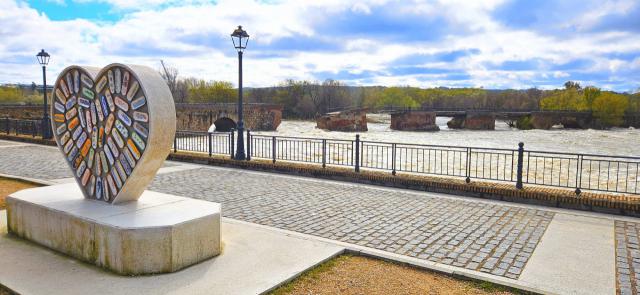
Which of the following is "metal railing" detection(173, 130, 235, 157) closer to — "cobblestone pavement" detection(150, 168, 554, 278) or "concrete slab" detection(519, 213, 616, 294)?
"cobblestone pavement" detection(150, 168, 554, 278)

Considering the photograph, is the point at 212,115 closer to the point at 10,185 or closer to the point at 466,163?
the point at 10,185

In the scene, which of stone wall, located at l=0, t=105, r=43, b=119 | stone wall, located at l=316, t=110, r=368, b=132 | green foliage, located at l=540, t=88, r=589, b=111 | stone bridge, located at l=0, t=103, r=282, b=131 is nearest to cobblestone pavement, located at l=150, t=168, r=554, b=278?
stone bridge, located at l=0, t=103, r=282, b=131

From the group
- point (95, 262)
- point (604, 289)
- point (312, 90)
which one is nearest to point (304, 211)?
point (95, 262)

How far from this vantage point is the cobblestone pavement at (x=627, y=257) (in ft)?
18.0

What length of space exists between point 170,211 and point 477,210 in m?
5.99

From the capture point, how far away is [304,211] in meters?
8.98

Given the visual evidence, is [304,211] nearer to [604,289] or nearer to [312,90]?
[604,289]

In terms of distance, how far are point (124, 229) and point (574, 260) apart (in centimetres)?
576

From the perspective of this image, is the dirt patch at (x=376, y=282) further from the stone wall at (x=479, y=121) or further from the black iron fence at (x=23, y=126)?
the stone wall at (x=479, y=121)

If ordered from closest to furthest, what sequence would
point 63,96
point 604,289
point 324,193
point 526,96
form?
1. point 604,289
2. point 63,96
3. point 324,193
4. point 526,96

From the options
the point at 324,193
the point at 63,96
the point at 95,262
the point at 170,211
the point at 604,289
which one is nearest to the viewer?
the point at 604,289

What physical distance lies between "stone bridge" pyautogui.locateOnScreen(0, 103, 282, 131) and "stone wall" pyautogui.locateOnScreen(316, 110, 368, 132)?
623cm

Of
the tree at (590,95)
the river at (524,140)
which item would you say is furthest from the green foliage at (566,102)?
the river at (524,140)

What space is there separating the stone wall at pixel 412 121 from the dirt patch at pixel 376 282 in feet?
184
